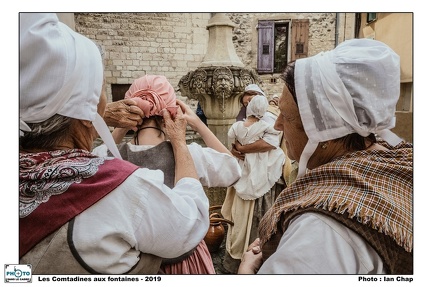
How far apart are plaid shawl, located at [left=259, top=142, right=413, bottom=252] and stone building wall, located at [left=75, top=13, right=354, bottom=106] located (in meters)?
0.67

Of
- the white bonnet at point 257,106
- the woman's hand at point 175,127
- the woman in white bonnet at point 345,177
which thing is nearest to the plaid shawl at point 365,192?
the woman in white bonnet at point 345,177

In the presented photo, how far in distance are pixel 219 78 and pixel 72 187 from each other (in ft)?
5.15

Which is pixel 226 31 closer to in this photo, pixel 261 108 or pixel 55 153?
pixel 261 108

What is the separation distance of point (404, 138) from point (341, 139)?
317 mm

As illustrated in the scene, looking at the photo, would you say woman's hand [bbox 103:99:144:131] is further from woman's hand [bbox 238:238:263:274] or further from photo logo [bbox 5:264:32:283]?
woman's hand [bbox 238:238:263:274]

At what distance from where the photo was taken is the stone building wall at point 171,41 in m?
1.54

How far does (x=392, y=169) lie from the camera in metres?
0.84

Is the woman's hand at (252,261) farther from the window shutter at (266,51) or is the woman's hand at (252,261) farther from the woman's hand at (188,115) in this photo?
the window shutter at (266,51)

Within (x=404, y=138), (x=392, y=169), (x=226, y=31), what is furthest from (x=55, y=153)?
(x=226, y=31)

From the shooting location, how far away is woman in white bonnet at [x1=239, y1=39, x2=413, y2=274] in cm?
73

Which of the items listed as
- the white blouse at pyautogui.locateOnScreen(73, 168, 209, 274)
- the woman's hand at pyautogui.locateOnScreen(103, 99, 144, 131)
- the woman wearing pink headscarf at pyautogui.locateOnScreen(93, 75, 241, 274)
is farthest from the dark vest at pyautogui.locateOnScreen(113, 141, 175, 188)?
the white blouse at pyautogui.locateOnScreen(73, 168, 209, 274)

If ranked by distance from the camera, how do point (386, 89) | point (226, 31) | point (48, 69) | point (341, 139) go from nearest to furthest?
point (48, 69) < point (386, 89) < point (341, 139) < point (226, 31)

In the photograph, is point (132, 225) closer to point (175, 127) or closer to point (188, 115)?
point (175, 127)

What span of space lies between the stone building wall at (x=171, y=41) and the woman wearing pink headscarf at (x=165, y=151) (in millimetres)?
347
